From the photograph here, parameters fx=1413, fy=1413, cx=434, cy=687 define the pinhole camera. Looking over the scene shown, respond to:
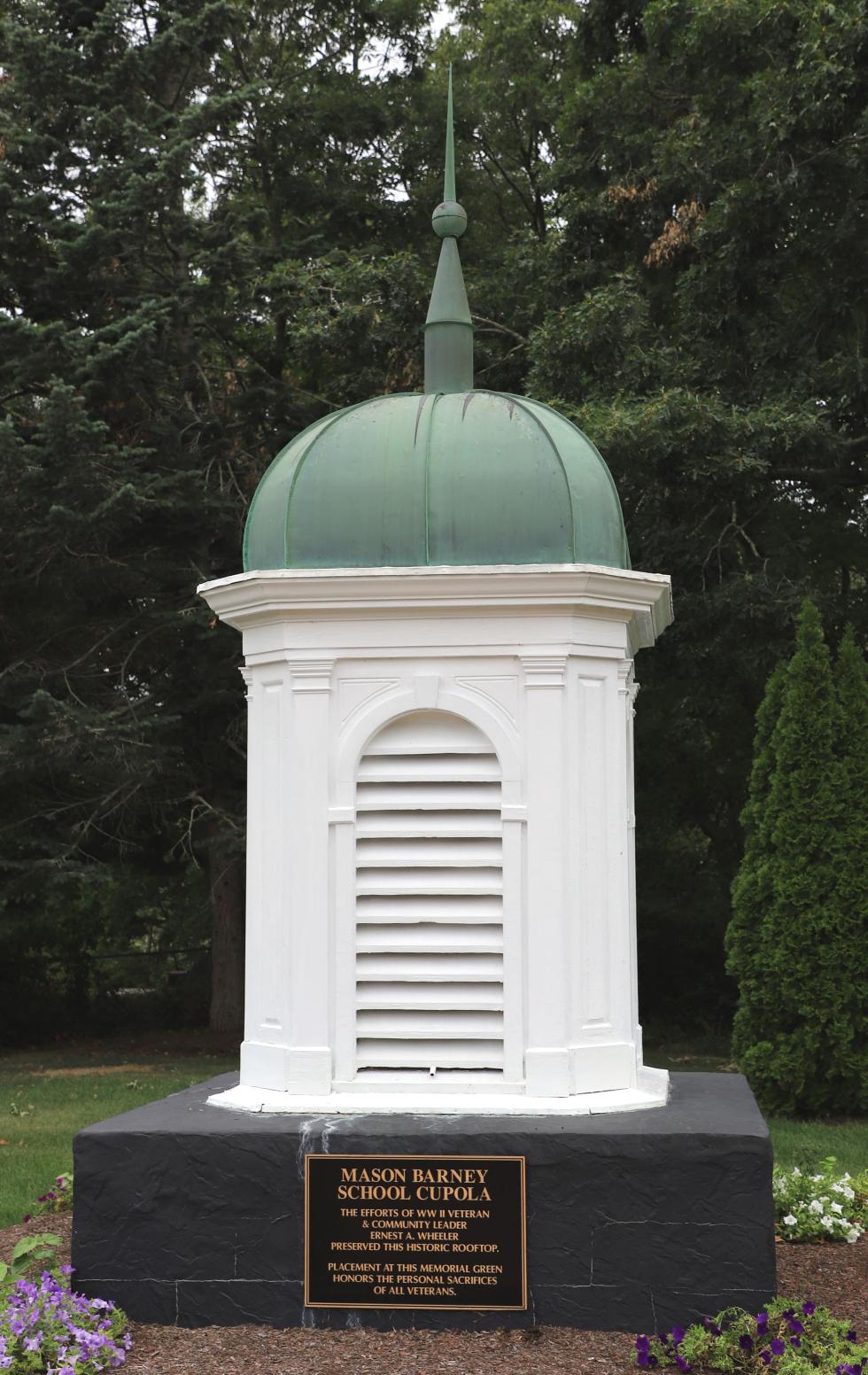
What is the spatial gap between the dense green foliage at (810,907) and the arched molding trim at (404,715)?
6.04m

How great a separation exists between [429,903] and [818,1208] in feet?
8.54

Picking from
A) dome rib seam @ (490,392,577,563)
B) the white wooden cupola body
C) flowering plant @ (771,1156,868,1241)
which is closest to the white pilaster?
the white wooden cupola body

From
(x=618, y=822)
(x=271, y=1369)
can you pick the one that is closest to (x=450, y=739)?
(x=618, y=822)

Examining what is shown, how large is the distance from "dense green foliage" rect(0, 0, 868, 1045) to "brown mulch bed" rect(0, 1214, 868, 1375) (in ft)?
28.2

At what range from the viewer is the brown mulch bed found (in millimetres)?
4691

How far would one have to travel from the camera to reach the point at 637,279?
13969 mm

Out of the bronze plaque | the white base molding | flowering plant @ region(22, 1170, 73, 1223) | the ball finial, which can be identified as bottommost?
flowering plant @ region(22, 1170, 73, 1223)

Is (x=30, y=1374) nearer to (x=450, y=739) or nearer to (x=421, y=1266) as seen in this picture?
(x=421, y=1266)

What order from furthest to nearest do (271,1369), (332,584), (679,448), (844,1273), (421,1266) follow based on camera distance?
(679,448), (844,1273), (332,584), (421,1266), (271,1369)

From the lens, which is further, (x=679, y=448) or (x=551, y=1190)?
(x=679, y=448)

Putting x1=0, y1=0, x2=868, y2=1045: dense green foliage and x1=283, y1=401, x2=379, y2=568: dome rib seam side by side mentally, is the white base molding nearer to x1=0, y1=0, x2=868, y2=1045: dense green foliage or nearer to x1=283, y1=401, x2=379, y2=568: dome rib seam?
x1=283, y1=401, x2=379, y2=568: dome rib seam

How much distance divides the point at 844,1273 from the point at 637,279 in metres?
10.3

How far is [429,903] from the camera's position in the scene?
5.67 metres

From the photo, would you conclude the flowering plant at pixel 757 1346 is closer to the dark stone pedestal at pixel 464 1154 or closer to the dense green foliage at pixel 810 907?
the dark stone pedestal at pixel 464 1154
